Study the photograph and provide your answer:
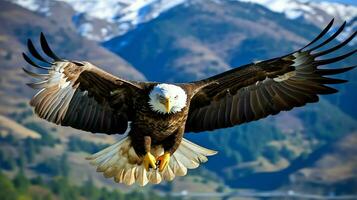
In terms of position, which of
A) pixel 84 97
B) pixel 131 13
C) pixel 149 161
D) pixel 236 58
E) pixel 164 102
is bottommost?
pixel 149 161

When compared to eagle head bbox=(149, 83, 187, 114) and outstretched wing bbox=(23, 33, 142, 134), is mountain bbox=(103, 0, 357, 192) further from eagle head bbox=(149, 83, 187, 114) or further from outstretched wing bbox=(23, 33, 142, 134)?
eagle head bbox=(149, 83, 187, 114)

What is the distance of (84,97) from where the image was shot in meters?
8.91

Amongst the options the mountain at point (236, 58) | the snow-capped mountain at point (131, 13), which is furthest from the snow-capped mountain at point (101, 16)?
the mountain at point (236, 58)

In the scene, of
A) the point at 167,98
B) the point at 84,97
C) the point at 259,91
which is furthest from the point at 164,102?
the point at 259,91

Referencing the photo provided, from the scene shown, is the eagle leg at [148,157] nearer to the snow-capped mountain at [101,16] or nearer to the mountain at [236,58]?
the mountain at [236,58]

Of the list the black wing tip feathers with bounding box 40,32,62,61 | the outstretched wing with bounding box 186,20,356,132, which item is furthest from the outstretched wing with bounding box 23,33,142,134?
the outstretched wing with bounding box 186,20,356,132

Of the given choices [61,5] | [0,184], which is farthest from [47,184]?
[61,5]

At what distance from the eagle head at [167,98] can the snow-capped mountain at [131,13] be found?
162m

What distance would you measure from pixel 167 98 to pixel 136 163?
4.34 feet

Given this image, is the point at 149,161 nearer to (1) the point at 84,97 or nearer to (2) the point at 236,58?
(1) the point at 84,97

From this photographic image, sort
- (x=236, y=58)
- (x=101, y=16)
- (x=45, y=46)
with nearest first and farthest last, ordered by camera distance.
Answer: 1. (x=45, y=46)
2. (x=236, y=58)
3. (x=101, y=16)

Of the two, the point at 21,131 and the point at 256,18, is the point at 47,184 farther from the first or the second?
the point at 256,18

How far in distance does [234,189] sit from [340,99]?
103 feet

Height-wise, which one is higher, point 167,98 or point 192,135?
point 192,135
